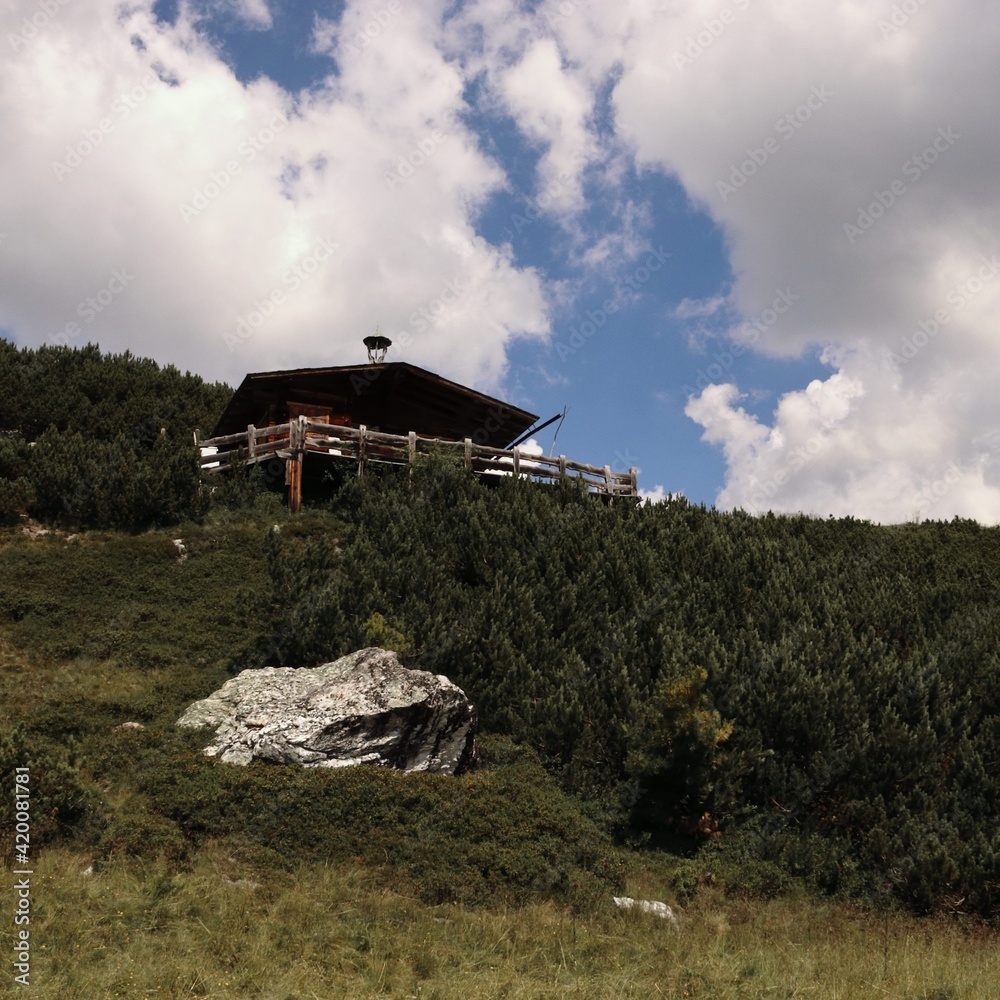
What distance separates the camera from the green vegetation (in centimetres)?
911

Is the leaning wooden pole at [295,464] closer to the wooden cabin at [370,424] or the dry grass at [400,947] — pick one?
the wooden cabin at [370,424]

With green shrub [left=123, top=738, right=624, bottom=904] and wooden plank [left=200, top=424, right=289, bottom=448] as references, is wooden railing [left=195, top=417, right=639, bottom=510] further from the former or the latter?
green shrub [left=123, top=738, right=624, bottom=904]

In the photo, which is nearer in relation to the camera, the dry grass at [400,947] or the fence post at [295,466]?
the dry grass at [400,947]

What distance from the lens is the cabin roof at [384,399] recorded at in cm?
2817

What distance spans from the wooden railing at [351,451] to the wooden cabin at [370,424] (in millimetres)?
33

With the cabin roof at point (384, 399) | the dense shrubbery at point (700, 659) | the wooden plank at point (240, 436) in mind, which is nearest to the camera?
the dense shrubbery at point (700, 659)

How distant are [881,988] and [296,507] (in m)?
19.6

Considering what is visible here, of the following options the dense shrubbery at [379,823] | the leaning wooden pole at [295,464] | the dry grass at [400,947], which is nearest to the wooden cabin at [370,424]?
the leaning wooden pole at [295,464]

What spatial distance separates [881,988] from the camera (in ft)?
28.0

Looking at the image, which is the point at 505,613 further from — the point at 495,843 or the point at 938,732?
the point at 938,732

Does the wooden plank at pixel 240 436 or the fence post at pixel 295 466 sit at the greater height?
the wooden plank at pixel 240 436

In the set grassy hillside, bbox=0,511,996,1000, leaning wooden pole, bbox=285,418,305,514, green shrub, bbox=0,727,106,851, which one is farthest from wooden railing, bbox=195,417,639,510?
green shrub, bbox=0,727,106,851

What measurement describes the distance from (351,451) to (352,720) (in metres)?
13.3

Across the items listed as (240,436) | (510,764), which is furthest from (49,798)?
(240,436)
